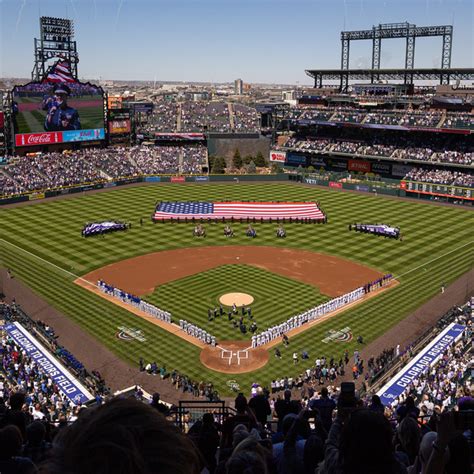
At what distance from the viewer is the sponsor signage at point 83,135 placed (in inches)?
3324

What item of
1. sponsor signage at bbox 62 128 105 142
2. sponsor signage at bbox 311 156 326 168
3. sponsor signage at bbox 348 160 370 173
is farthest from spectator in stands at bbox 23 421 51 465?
sponsor signage at bbox 311 156 326 168

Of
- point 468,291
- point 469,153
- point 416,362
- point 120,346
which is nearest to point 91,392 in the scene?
point 120,346

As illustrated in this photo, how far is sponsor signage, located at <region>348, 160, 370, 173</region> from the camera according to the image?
88.5m

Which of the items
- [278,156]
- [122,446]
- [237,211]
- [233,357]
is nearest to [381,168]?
[278,156]

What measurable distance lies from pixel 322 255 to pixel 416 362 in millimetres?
20711

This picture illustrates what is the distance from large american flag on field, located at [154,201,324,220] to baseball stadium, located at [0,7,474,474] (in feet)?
1.09

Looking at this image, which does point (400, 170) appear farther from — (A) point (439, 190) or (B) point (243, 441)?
(B) point (243, 441)

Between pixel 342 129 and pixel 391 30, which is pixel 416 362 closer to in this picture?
pixel 342 129

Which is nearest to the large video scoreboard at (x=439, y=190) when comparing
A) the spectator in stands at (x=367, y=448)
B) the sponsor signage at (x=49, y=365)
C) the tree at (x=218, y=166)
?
the tree at (x=218, y=166)

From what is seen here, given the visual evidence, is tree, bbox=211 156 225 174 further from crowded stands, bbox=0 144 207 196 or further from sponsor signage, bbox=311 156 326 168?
sponsor signage, bbox=311 156 326 168

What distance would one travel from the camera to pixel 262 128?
10888 cm

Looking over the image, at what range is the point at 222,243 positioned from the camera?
167 feet

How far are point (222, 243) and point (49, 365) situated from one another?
2577cm

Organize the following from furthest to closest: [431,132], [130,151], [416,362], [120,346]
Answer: [130,151], [431,132], [120,346], [416,362]
